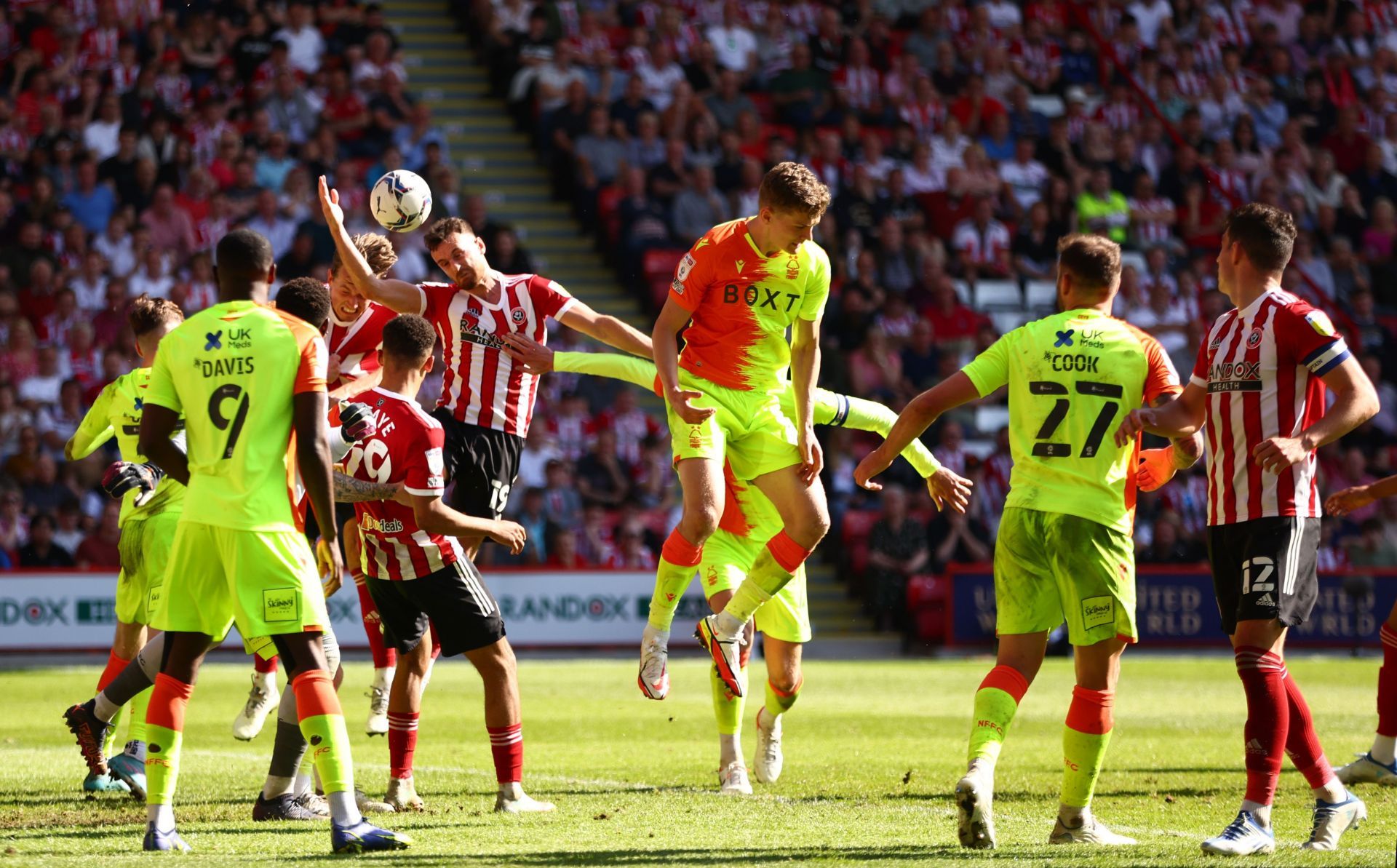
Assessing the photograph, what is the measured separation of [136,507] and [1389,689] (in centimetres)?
648

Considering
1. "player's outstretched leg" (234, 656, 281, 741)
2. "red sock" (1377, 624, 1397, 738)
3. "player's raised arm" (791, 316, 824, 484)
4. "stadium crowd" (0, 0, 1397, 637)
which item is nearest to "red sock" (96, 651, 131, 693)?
"player's outstretched leg" (234, 656, 281, 741)

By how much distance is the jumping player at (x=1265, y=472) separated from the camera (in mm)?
6613

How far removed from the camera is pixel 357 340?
934 cm

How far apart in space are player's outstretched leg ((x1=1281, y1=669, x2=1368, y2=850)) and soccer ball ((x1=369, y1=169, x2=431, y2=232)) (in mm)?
4955

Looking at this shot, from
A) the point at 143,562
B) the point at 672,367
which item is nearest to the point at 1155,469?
the point at 672,367

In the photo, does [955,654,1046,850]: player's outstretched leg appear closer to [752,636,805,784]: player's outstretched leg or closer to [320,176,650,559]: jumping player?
[752,636,805,784]: player's outstretched leg

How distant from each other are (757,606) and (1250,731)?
111 inches

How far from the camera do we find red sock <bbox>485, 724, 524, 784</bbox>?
25.4ft

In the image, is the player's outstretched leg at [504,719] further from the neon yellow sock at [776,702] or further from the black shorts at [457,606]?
the neon yellow sock at [776,702]

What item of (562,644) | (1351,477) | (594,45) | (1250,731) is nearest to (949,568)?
(562,644)

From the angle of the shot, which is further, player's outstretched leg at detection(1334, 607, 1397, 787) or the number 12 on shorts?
player's outstretched leg at detection(1334, 607, 1397, 787)

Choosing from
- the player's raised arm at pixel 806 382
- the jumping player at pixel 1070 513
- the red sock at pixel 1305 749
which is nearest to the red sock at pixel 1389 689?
the red sock at pixel 1305 749

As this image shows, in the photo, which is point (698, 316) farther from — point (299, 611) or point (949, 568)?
point (949, 568)

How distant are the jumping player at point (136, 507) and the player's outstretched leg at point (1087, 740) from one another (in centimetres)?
442
